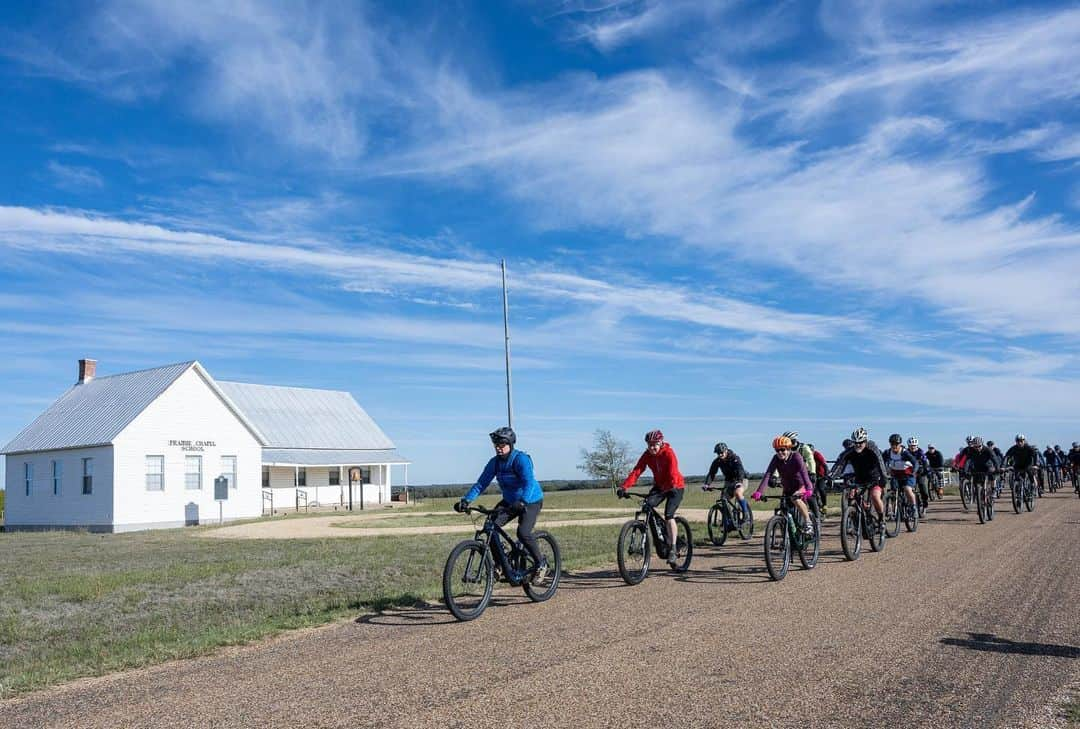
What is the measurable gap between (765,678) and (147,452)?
32.1 meters

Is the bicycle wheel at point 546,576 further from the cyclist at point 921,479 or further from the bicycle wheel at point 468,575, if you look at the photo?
the cyclist at point 921,479

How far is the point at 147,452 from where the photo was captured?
3434 cm

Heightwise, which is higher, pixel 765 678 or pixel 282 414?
pixel 282 414

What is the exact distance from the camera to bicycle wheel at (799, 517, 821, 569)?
12.3 meters

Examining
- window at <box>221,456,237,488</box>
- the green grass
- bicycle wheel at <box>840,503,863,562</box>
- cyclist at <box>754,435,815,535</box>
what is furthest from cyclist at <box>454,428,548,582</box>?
window at <box>221,456,237,488</box>

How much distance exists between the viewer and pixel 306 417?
50062 millimetres

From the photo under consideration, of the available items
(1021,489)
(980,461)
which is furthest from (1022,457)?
(980,461)

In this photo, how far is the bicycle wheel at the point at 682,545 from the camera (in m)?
12.2

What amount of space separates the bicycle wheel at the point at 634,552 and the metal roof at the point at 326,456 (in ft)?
113

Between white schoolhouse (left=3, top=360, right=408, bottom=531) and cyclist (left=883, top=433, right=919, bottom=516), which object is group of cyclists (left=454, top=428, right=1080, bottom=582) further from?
white schoolhouse (left=3, top=360, right=408, bottom=531)

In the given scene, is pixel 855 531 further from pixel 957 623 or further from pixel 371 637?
pixel 371 637

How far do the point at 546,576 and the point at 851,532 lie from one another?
5462 mm

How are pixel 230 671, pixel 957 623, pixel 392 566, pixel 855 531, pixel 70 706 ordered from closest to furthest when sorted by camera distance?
1. pixel 70 706
2. pixel 230 671
3. pixel 957 623
4. pixel 855 531
5. pixel 392 566

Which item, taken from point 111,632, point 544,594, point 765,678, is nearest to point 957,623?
point 765,678
